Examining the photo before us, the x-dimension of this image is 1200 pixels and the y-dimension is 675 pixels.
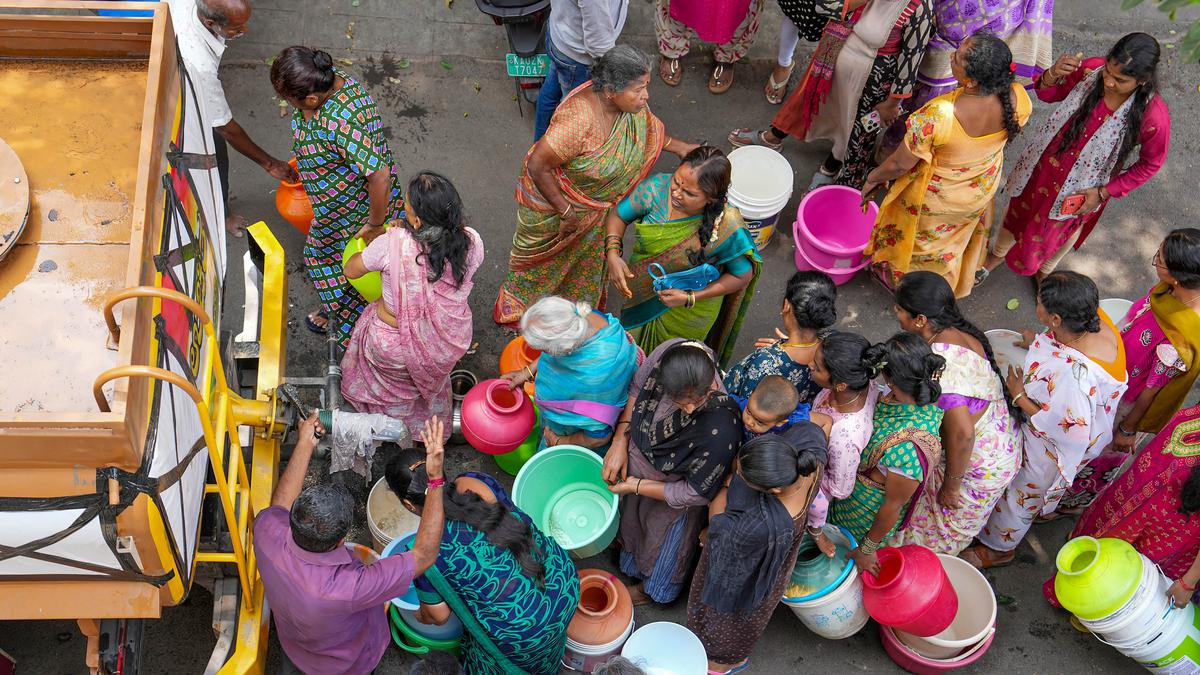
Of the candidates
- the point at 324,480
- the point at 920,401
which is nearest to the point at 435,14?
the point at 324,480

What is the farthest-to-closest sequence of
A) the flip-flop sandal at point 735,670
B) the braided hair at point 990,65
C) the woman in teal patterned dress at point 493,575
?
the braided hair at point 990,65, the flip-flop sandal at point 735,670, the woman in teal patterned dress at point 493,575

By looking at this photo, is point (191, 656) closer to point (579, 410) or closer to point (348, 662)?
point (348, 662)

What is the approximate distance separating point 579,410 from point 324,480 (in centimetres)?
135

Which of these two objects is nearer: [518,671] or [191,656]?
[518,671]

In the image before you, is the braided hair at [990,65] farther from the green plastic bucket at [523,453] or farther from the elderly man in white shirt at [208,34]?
the elderly man in white shirt at [208,34]

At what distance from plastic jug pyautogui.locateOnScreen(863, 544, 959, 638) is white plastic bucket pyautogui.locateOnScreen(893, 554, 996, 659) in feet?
0.38

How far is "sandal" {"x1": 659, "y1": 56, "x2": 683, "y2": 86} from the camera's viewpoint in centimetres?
620

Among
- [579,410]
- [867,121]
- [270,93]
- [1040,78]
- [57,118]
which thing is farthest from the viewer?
[270,93]

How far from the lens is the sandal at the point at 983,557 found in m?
4.46

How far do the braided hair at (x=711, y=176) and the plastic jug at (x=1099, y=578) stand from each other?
6.33 feet

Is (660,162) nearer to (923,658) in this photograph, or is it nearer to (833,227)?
(833,227)

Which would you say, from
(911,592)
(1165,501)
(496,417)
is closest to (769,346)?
(911,592)

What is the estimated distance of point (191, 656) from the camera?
4.09 m

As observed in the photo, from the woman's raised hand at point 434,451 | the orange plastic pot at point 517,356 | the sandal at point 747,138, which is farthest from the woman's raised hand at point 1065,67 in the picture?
the woman's raised hand at point 434,451
